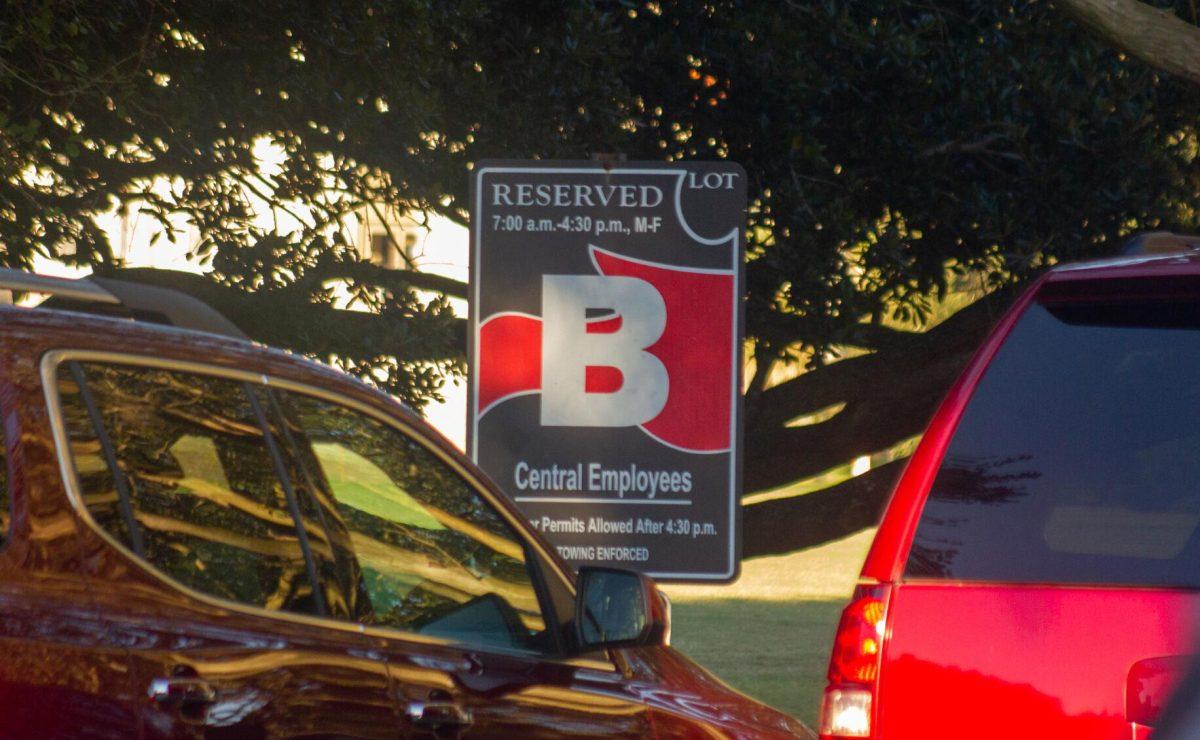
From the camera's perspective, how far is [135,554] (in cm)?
278

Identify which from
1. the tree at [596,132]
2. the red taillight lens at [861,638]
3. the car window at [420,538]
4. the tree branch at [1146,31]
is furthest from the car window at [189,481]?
the tree branch at [1146,31]

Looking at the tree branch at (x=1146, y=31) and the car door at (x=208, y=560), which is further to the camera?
the tree branch at (x=1146, y=31)

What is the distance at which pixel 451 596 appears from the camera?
3.53m

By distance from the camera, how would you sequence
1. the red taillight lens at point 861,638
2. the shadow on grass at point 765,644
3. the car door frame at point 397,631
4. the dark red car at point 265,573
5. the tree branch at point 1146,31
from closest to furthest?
the dark red car at point 265,573 < the car door frame at point 397,631 < the red taillight lens at point 861,638 < the tree branch at point 1146,31 < the shadow on grass at point 765,644

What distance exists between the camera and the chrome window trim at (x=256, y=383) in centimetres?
272

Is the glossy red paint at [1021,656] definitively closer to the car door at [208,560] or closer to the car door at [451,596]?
the car door at [451,596]

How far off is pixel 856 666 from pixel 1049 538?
46 cm

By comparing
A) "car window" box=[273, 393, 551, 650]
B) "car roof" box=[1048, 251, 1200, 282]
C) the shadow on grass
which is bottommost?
the shadow on grass

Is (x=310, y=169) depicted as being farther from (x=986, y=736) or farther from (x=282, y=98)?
(x=986, y=736)

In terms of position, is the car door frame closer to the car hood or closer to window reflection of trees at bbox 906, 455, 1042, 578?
the car hood

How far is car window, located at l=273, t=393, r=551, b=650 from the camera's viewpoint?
3375 mm

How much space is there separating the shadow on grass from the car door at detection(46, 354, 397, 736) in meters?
9.02

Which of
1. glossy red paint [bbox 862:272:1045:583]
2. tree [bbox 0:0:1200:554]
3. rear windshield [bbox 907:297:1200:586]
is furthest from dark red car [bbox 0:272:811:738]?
tree [bbox 0:0:1200:554]

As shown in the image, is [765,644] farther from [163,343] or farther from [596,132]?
[163,343]
